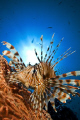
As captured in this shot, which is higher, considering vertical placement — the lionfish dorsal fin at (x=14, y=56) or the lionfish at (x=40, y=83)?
the lionfish dorsal fin at (x=14, y=56)

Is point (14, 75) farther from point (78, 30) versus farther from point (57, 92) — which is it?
point (78, 30)

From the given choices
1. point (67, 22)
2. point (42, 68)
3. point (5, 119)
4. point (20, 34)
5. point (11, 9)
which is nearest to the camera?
point (5, 119)

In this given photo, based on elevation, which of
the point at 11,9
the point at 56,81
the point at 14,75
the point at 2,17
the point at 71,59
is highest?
the point at 11,9

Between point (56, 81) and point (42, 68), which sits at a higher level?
point (42, 68)

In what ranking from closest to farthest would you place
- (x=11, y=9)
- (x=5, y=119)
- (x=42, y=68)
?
(x=5, y=119) → (x=42, y=68) → (x=11, y=9)

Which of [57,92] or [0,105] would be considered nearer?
[0,105]

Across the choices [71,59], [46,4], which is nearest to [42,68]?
[46,4]

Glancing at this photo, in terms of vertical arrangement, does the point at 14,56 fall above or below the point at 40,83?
above

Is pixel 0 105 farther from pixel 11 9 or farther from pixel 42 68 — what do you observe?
pixel 11 9

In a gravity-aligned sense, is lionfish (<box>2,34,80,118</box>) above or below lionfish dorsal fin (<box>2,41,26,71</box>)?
below
